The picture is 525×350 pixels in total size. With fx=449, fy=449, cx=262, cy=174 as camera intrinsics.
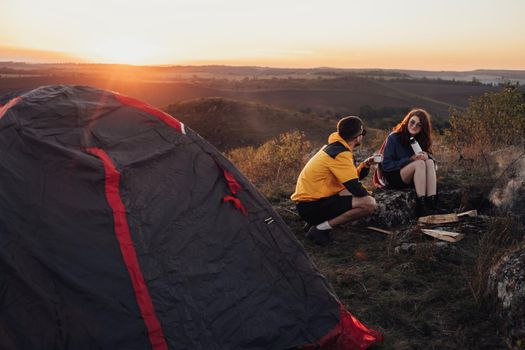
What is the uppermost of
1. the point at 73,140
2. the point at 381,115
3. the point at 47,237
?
the point at 73,140

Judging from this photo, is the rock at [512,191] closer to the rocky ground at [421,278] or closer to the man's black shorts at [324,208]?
the rocky ground at [421,278]

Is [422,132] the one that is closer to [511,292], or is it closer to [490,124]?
[511,292]

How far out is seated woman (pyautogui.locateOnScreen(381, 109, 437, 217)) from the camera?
614cm

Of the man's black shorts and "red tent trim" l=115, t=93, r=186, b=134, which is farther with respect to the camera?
the man's black shorts

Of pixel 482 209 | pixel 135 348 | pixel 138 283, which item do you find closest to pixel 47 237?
pixel 138 283

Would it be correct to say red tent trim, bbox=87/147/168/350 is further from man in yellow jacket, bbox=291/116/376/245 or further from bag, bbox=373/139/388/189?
bag, bbox=373/139/388/189

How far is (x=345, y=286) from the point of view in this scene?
4.64 meters

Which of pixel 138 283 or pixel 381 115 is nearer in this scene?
pixel 138 283

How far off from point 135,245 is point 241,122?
40.9 metres

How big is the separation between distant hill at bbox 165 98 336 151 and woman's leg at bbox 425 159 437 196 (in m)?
31.5

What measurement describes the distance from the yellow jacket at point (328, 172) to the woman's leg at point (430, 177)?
1.38 m

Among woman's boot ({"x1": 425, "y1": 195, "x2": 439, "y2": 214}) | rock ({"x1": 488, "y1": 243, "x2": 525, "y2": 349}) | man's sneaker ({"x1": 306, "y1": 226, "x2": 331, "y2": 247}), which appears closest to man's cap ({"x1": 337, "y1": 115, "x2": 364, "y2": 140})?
man's sneaker ({"x1": 306, "y1": 226, "x2": 331, "y2": 247})

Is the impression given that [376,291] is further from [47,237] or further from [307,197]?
[47,237]

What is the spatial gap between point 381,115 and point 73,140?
54326 mm
